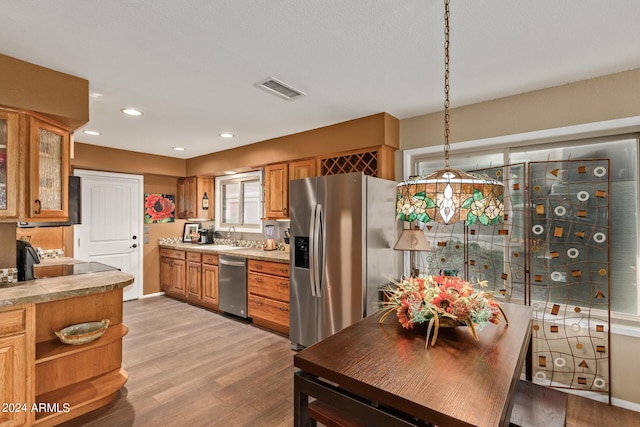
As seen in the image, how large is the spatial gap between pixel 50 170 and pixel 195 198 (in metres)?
3.26

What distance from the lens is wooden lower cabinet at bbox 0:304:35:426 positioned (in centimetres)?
186

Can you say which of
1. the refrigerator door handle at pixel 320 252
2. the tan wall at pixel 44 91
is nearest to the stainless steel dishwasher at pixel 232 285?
the refrigerator door handle at pixel 320 252

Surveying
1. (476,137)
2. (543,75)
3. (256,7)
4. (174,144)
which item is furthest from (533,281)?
(174,144)

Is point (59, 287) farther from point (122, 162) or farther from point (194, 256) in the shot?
point (122, 162)

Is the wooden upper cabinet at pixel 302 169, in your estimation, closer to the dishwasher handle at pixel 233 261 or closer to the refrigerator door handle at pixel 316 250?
the refrigerator door handle at pixel 316 250

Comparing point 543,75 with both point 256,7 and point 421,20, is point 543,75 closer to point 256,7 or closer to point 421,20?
point 421,20

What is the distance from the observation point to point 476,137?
9.71 feet

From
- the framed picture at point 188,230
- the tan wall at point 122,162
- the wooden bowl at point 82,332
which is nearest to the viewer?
the wooden bowl at point 82,332

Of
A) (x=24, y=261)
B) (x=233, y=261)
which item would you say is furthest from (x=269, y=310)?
(x=24, y=261)

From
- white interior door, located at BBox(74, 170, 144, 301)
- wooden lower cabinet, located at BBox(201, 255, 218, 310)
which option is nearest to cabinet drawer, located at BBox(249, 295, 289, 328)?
wooden lower cabinet, located at BBox(201, 255, 218, 310)

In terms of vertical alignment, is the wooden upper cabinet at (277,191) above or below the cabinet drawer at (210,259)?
above

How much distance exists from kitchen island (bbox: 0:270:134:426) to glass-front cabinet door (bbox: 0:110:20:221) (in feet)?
1.77

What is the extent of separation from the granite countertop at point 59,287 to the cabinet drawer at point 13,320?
64mm

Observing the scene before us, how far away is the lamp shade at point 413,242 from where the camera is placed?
2742mm
